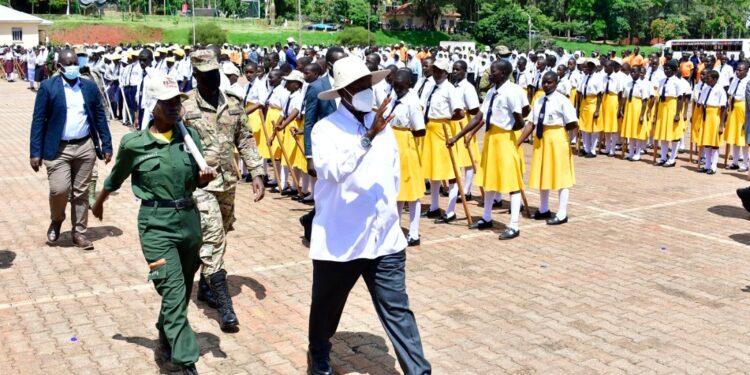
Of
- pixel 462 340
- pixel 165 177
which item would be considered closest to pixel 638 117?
pixel 462 340

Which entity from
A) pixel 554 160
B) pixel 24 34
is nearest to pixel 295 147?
pixel 554 160

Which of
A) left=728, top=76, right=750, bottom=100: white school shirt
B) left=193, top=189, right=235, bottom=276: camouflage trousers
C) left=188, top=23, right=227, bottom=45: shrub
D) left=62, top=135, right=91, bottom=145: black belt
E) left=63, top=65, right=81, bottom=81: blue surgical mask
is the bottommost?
left=193, top=189, right=235, bottom=276: camouflage trousers

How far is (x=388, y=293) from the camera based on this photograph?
474 cm

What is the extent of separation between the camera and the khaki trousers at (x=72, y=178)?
8117mm

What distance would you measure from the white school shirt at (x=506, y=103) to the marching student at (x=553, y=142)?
0.43 m

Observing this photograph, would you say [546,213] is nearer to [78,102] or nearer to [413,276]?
[413,276]

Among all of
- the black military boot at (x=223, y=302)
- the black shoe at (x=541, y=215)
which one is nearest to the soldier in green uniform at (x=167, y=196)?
the black military boot at (x=223, y=302)

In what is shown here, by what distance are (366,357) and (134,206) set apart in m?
6.09

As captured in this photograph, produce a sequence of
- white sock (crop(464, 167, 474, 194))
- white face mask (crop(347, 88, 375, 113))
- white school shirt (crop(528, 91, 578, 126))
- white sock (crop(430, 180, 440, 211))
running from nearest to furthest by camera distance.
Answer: white face mask (crop(347, 88, 375, 113))
white school shirt (crop(528, 91, 578, 126))
white sock (crop(430, 180, 440, 211))
white sock (crop(464, 167, 474, 194))

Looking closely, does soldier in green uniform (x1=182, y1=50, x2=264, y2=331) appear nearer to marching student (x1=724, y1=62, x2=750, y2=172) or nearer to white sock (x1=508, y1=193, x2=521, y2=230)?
white sock (x1=508, y1=193, x2=521, y2=230)

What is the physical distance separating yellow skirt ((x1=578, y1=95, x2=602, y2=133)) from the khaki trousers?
400 inches

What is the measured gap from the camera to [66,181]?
8180 millimetres

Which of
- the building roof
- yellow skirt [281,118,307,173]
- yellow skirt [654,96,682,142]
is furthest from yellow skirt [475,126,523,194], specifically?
the building roof

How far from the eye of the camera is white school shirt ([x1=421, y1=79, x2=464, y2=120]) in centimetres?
937
